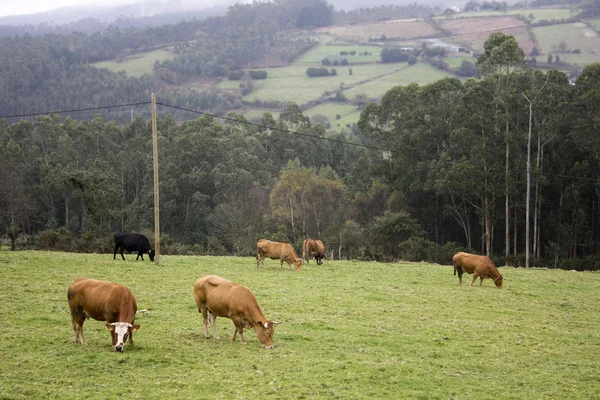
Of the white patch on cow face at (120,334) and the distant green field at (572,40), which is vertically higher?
the distant green field at (572,40)

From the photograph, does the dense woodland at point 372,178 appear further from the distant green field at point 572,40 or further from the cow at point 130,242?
the distant green field at point 572,40

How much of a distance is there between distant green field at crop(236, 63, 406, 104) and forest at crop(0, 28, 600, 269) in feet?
226

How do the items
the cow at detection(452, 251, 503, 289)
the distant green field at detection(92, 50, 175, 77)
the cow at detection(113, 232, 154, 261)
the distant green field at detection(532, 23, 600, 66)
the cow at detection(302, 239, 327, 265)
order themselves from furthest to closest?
the distant green field at detection(92, 50, 175, 77)
the distant green field at detection(532, 23, 600, 66)
the cow at detection(302, 239, 327, 265)
the cow at detection(113, 232, 154, 261)
the cow at detection(452, 251, 503, 289)

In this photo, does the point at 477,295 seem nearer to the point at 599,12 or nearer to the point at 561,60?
the point at 561,60

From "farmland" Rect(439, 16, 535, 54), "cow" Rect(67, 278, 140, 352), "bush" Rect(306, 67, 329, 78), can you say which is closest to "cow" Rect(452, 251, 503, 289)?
"cow" Rect(67, 278, 140, 352)

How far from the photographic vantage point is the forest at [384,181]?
54250 mm

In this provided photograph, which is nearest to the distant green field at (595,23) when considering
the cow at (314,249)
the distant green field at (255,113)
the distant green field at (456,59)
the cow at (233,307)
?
the distant green field at (456,59)

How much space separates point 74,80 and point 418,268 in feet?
449

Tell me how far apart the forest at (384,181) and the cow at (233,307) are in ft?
76.1

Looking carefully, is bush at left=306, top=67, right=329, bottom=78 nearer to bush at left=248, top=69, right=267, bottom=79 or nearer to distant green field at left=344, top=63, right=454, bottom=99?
bush at left=248, top=69, right=267, bottom=79

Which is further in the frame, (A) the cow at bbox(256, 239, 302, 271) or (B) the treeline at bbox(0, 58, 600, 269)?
(B) the treeline at bbox(0, 58, 600, 269)

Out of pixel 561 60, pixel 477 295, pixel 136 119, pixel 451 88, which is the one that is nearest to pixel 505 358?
pixel 477 295

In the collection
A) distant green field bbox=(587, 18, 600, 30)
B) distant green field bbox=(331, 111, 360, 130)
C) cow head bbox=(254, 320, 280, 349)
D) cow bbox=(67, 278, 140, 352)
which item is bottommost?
cow head bbox=(254, 320, 280, 349)

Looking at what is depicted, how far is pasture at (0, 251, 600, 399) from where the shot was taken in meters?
13.1
